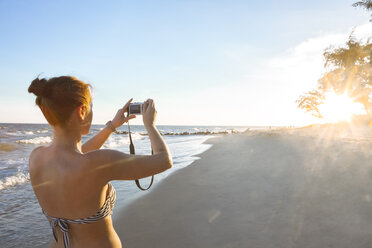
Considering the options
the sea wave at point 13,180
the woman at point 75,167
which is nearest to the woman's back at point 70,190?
the woman at point 75,167

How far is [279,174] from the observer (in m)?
6.83

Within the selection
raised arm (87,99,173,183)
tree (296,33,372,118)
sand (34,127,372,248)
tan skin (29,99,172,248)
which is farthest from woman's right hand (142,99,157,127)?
tree (296,33,372,118)

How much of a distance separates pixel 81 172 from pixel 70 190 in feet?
0.53

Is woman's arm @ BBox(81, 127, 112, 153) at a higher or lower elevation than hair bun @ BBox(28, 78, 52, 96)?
lower

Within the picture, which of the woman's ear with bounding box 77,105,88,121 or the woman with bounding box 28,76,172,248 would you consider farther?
the woman's ear with bounding box 77,105,88,121

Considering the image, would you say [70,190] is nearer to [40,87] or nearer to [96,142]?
[40,87]

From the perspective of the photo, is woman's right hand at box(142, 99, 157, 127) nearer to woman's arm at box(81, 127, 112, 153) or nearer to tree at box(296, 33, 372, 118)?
woman's arm at box(81, 127, 112, 153)

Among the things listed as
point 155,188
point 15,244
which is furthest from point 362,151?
point 15,244

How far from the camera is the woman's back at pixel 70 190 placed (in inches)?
57.4

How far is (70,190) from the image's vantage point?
1.49 meters

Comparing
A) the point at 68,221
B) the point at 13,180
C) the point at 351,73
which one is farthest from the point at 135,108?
the point at 351,73

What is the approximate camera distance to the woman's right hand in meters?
1.72

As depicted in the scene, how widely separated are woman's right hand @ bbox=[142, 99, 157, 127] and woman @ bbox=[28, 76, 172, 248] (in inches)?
0.5

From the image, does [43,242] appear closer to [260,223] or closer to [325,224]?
[260,223]
